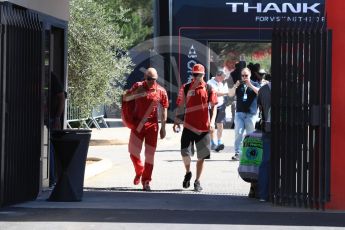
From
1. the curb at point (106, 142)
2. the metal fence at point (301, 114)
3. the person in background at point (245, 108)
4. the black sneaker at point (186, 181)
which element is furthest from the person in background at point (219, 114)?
the metal fence at point (301, 114)

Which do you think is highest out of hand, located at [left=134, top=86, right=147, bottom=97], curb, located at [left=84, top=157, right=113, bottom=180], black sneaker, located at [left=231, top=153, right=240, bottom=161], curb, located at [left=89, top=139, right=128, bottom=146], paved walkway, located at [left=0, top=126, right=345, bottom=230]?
hand, located at [left=134, top=86, right=147, bottom=97]

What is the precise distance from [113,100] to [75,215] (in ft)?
43.9

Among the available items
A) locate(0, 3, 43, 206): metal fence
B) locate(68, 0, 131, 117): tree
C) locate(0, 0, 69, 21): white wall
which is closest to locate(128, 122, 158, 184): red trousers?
locate(0, 3, 43, 206): metal fence

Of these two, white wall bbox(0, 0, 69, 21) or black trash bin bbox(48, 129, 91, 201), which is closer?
black trash bin bbox(48, 129, 91, 201)

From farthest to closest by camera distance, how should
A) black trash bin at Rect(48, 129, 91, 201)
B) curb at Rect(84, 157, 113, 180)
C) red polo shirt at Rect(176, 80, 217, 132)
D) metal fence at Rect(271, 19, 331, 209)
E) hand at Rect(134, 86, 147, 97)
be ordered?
1. curb at Rect(84, 157, 113, 180)
2. hand at Rect(134, 86, 147, 97)
3. red polo shirt at Rect(176, 80, 217, 132)
4. black trash bin at Rect(48, 129, 91, 201)
5. metal fence at Rect(271, 19, 331, 209)

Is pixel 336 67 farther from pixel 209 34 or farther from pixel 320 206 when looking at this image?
pixel 209 34

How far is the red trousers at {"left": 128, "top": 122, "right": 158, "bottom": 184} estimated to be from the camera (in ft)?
50.1

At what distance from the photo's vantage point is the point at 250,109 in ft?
65.4

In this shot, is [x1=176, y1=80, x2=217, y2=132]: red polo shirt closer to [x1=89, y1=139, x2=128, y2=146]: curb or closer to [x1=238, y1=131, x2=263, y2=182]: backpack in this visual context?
[x1=238, y1=131, x2=263, y2=182]: backpack

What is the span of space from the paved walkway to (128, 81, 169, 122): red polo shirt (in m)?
1.15

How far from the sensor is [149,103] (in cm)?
1527

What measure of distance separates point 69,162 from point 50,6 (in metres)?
3.30

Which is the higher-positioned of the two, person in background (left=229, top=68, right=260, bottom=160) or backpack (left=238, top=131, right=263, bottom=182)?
person in background (left=229, top=68, right=260, bottom=160)

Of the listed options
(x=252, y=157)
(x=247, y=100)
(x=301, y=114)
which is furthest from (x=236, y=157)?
(x=301, y=114)
